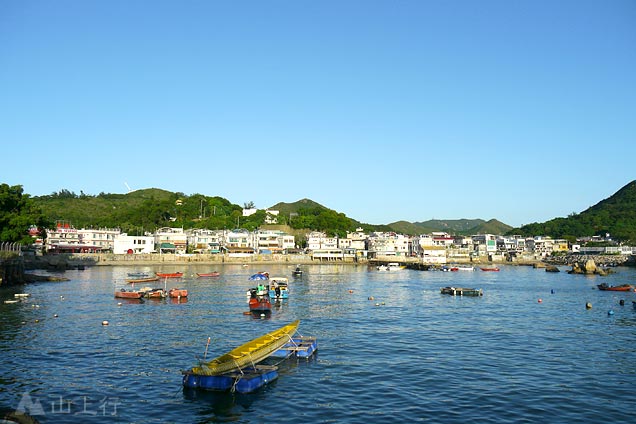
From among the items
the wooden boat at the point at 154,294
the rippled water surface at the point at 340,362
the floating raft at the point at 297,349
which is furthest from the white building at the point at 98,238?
the floating raft at the point at 297,349

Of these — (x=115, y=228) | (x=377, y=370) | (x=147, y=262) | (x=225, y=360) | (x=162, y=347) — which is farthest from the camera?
(x=115, y=228)

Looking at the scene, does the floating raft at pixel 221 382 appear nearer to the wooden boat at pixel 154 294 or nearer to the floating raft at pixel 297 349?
the floating raft at pixel 297 349

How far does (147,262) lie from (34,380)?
376 ft

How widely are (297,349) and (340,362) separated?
8.68ft

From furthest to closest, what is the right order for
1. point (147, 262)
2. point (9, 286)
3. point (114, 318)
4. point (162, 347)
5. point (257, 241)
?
1. point (257, 241)
2. point (147, 262)
3. point (9, 286)
4. point (114, 318)
5. point (162, 347)

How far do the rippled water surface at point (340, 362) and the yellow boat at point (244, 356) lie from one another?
1.11 meters

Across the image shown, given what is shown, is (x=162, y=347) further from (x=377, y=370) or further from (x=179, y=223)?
(x=179, y=223)

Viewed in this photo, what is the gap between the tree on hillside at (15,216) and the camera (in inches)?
2977

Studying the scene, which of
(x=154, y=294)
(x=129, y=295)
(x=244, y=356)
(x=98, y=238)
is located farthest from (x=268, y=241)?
(x=244, y=356)

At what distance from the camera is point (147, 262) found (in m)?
133

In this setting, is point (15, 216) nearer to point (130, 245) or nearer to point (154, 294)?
point (154, 294)

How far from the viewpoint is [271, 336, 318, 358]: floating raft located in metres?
28.6

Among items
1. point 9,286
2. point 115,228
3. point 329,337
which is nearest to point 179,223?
point 115,228

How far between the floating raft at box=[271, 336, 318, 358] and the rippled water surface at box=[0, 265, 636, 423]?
2.32ft
